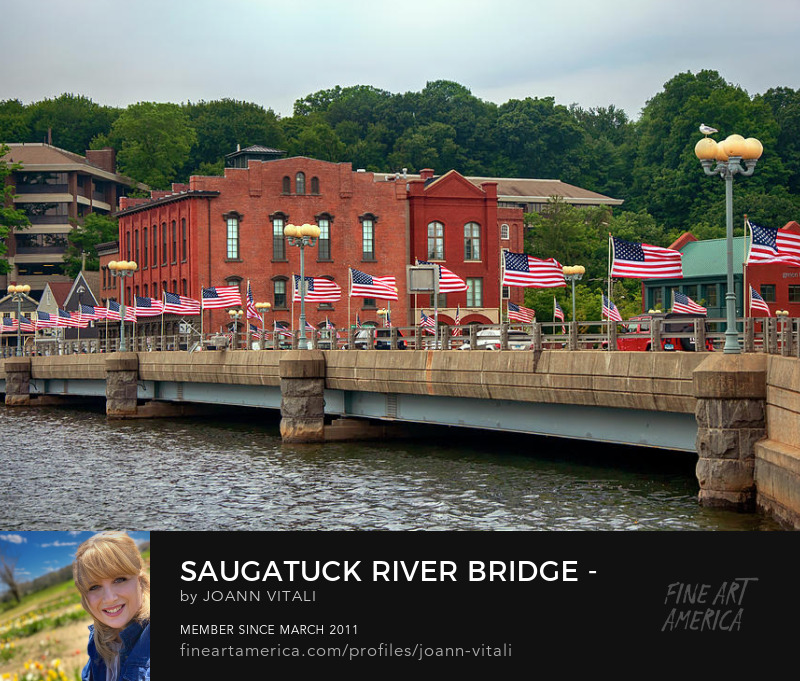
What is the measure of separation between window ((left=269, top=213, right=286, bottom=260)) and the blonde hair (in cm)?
7788

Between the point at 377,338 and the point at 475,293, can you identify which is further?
the point at 475,293

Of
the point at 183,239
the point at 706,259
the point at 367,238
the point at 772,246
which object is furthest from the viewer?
the point at 367,238

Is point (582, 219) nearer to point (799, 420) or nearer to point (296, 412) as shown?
point (296, 412)

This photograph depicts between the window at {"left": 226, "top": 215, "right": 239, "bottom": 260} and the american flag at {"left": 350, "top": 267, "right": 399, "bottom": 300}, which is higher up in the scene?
the window at {"left": 226, "top": 215, "right": 239, "bottom": 260}

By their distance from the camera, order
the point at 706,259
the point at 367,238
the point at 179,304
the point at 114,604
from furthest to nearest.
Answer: the point at 367,238
the point at 706,259
the point at 179,304
the point at 114,604

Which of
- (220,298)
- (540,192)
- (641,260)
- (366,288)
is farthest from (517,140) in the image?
(641,260)

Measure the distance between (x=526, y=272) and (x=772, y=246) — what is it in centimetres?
952

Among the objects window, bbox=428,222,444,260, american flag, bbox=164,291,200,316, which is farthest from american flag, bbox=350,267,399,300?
window, bbox=428,222,444,260

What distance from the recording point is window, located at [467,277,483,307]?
283 ft

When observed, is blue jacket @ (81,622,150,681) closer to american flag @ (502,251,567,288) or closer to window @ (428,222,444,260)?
american flag @ (502,251,567,288)

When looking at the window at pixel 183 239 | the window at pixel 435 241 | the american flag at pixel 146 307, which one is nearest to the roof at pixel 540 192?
the window at pixel 435 241

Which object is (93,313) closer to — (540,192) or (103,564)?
(103,564)

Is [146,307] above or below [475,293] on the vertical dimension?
below

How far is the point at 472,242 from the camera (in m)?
87.4
